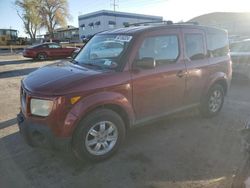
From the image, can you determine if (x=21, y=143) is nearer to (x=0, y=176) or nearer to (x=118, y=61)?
(x=0, y=176)

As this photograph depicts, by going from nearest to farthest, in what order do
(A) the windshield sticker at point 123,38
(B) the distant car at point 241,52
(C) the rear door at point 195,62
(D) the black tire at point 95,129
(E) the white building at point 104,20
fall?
(D) the black tire at point 95,129 → (A) the windshield sticker at point 123,38 → (C) the rear door at point 195,62 → (B) the distant car at point 241,52 → (E) the white building at point 104,20

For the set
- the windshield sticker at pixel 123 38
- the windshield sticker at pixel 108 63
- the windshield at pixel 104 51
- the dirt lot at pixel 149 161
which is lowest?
the dirt lot at pixel 149 161

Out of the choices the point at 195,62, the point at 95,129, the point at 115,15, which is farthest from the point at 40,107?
the point at 115,15

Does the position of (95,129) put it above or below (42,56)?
below

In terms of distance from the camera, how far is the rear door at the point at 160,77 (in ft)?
12.8

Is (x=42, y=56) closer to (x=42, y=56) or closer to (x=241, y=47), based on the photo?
(x=42, y=56)

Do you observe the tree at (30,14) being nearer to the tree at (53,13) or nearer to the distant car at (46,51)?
the tree at (53,13)

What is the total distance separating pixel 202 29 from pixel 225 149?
2431 mm

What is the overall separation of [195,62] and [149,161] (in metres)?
2.15

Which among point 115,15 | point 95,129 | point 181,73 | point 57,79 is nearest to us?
point 57,79

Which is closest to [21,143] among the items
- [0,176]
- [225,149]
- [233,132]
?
[0,176]

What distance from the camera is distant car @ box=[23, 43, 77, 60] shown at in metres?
19.7

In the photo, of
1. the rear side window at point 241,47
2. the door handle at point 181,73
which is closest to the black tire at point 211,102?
the door handle at point 181,73

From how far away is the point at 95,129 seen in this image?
3.56m
